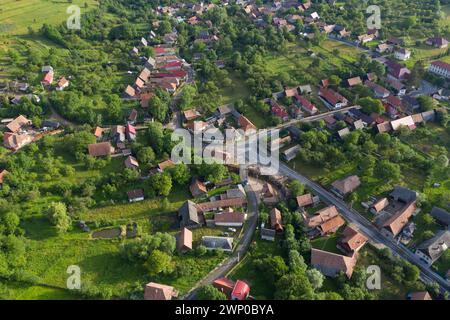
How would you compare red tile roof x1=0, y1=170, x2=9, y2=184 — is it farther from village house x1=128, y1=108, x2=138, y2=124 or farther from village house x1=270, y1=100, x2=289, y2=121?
village house x1=270, y1=100, x2=289, y2=121

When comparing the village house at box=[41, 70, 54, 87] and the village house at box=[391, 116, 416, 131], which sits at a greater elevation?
the village house at box=[41, 70, 54, 87]

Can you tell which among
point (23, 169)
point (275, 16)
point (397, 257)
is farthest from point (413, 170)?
point (275, 16)

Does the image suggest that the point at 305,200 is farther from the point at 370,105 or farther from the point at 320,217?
the point at 370,105

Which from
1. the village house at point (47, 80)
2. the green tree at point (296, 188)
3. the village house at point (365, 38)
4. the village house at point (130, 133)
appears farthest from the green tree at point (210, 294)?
the village house at point (365, 38)

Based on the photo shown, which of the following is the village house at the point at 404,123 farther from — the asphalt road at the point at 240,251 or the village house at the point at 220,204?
the village house at the point at 220,204

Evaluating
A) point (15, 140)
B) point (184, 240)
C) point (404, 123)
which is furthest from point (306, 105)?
point (15, 140)

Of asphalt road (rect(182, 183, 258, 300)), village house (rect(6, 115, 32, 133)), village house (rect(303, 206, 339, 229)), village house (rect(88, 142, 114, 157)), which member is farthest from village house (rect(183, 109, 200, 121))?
village house (rect(303, 206, 339, 229))
